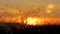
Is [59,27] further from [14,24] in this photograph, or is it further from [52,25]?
[14,24]

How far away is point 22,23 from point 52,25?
157cm

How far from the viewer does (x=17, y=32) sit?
85.1 ft

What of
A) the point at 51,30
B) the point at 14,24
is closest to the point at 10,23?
the point at 14,24

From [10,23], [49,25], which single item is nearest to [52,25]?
[49,25]

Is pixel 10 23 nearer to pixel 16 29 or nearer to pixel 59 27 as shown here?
pixel 16 29

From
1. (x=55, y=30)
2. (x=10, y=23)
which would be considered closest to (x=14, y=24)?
(x=10, y=23)

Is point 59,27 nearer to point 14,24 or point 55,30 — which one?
point 55,30

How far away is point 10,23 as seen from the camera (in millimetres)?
26062

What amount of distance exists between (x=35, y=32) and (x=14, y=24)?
3.17ft

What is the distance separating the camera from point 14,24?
26.1 meters

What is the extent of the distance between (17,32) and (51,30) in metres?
1.54

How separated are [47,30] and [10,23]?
5.39 feet

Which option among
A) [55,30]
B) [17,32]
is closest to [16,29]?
[17,32]

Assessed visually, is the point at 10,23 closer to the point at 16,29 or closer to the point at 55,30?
the point at 16,29
